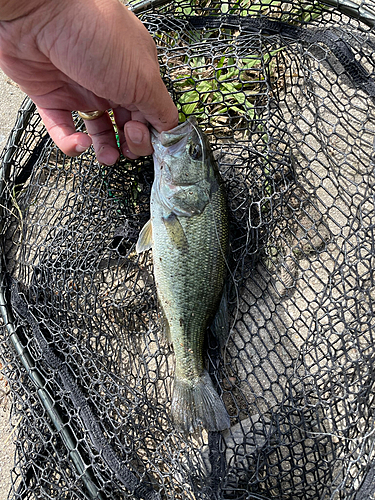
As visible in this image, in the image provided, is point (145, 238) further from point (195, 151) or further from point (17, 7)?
point (17, 7)

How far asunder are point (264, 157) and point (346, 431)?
1659mm

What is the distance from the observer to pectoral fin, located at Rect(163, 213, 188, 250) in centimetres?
233

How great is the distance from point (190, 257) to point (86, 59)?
1.19 meters

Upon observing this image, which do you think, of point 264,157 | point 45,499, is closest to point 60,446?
point 45,499

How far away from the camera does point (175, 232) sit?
234 centimetres

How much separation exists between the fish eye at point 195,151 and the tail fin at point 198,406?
132cm

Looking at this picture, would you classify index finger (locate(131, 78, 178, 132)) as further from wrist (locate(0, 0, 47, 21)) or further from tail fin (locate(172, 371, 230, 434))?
tail fin (locate(172, 371, 230, 434))

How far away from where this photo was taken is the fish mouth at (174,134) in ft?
7.59

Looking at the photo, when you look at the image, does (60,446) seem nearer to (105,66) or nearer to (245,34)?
(105,66)

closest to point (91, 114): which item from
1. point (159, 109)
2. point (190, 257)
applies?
point (159, 109)

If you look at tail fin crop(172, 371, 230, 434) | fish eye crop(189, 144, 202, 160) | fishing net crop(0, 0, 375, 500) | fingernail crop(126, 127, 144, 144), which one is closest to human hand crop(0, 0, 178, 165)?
fingernail crop(126, 127, 144, 144)

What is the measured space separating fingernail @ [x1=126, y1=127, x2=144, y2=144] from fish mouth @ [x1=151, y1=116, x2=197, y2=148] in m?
0.09

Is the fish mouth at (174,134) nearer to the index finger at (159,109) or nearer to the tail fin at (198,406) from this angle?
the index finger at (159,109)

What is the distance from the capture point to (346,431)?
7.09 ft
